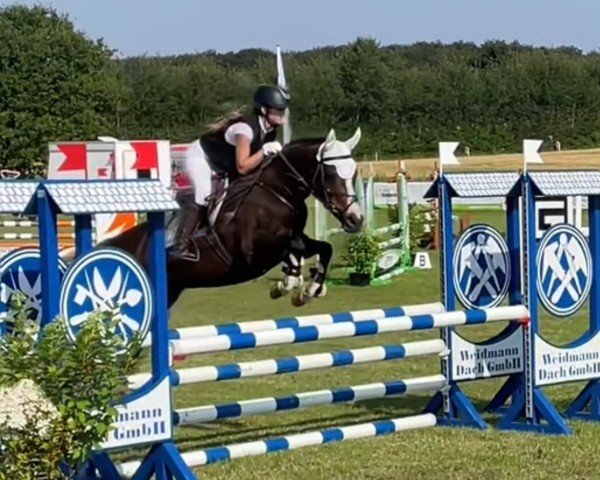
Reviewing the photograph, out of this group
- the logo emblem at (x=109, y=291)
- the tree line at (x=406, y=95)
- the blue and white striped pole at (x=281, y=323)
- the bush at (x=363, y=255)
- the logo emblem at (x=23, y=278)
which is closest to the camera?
the logo emblem at (x=109, y=291)

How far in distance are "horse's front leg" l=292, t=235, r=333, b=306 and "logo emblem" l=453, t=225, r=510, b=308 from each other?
1.28 metres

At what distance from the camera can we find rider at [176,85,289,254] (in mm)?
8594

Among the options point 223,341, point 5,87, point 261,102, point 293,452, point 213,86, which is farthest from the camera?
point 5,87

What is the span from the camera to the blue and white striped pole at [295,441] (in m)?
5.92

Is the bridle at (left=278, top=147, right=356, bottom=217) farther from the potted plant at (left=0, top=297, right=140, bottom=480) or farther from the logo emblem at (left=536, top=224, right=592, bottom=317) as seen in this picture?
the potted plant at (left=0, top=297, right=140, bottom=480)

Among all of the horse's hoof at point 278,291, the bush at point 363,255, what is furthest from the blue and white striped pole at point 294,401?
the bush at point 363,255

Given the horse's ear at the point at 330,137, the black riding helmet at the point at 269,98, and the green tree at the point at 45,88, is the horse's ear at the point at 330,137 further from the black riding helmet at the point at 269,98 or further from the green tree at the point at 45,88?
the green tree at the point at 45,88

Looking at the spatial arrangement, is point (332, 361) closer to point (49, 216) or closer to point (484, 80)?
point (49, 216)

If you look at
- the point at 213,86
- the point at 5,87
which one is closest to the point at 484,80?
the point at 5,87

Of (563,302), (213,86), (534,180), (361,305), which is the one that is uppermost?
(213,86)

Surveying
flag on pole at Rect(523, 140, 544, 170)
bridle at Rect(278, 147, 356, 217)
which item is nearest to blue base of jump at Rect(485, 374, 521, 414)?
flag on pole at Rect(523, 140, 544, 170)

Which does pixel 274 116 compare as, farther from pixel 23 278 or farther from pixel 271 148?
pixel 23 278

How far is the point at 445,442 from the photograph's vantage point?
686 centimetres

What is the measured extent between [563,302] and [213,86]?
354 cm
